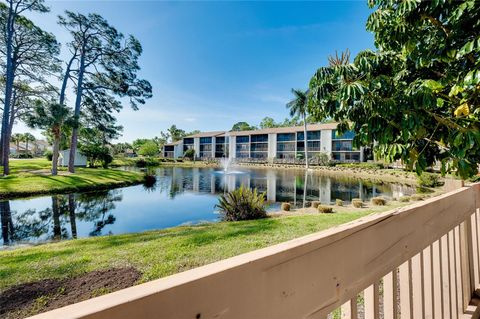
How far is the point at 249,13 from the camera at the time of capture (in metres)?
12.2

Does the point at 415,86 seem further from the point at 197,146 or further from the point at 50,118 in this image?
the point at 197,146

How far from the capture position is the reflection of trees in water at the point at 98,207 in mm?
8781

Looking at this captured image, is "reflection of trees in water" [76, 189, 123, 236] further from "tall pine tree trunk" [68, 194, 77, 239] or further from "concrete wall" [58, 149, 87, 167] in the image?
"concrete wall" [58, 149, 87, 167]

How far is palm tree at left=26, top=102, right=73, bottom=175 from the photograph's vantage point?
1655 centimetres

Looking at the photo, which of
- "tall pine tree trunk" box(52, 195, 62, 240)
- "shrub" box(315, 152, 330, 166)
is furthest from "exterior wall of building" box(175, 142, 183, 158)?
"tall pine tree trunk" box(52, 195, 62, 240)

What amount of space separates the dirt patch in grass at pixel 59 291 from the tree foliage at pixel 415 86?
12.4 feet

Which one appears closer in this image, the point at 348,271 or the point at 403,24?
the point at 348,271

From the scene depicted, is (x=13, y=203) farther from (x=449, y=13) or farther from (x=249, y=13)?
(x=449, y=13)

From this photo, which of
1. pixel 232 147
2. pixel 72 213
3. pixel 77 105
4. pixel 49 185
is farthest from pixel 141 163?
pixel 72 213

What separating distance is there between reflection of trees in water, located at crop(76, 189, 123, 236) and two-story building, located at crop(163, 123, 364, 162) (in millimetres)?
28672

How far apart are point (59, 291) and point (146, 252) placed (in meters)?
1.48

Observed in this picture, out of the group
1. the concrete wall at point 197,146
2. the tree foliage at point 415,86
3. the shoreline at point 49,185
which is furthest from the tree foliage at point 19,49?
the concrete wall at point 197,146

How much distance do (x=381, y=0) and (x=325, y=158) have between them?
37.2 meters

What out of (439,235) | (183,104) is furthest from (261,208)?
(183,104)
